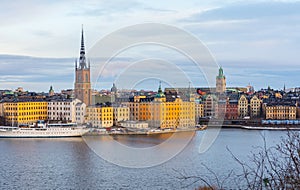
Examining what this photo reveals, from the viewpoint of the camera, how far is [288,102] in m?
16.2

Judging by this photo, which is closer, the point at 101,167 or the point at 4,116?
the point at 101,167

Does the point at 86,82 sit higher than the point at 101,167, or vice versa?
the point at 86,82

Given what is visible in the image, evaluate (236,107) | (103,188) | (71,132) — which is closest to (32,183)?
(103,188)

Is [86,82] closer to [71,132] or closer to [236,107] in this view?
[71,132]

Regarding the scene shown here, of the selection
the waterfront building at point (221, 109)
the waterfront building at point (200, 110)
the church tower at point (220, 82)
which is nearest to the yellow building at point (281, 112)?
the waterfront building at point (221, 109)

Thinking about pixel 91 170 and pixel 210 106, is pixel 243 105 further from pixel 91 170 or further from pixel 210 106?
pixel 91 170

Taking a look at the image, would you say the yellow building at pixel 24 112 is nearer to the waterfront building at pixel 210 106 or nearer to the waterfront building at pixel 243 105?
the waterfront building at pixel 210 106

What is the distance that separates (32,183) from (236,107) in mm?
12420

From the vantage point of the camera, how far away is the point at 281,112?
15.7 meters

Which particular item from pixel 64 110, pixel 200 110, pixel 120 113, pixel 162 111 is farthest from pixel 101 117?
pixel 200 110

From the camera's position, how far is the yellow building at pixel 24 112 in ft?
44.3

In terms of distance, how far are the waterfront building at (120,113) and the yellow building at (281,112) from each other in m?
4.86

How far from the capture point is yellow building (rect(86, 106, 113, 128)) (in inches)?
492

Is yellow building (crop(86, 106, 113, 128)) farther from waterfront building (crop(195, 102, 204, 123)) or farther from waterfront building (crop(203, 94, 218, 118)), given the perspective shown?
waterfront building (crop(203, 94, 218, 118))
